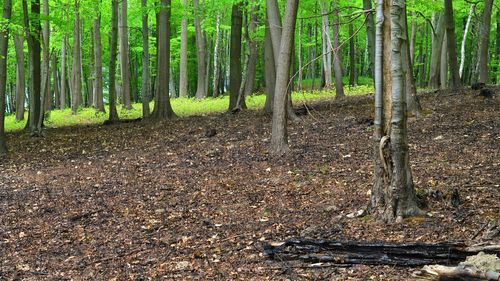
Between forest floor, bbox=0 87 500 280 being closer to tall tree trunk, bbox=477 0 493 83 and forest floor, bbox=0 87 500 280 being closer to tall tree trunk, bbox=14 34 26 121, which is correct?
tall tree trunk, bbox=477 0 493 83

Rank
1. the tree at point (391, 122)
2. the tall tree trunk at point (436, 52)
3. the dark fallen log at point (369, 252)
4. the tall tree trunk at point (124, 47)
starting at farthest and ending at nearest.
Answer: the tall tree trunk at point (436, 52) → the tall tree trunk at point (124, 47) → the tree at point (391, 122) → the dark fallen log at point (369, 252)

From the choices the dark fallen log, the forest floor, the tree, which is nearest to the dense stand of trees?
the tree

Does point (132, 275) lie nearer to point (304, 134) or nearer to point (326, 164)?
point (326, 164)

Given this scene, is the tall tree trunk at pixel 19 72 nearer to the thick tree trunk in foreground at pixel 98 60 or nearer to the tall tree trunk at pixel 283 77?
the thick tree trunk in foreground at pixel 98 60

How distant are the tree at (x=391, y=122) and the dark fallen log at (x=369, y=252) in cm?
90

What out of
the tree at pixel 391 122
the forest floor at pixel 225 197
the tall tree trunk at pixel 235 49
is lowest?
the forest floor at pixel 225 197

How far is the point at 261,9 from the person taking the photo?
18047 mm

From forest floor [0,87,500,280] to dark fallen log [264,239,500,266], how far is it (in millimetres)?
146

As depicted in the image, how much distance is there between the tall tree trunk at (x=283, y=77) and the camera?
9.57 m

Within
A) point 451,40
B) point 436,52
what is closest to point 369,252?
point 451,40

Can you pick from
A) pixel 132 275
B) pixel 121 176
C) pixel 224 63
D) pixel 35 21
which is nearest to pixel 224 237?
pixel 132 275

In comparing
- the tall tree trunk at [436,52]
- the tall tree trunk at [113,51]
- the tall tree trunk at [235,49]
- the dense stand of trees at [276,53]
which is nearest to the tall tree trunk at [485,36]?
the dense stand of trees at [276,53]

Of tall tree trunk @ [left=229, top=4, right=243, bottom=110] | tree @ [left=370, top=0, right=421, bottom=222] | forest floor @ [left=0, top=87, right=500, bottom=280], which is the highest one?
tall tree trunk @ [left=229, top=4, right=243, bottom=110]

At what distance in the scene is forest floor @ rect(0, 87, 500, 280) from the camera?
532cm
